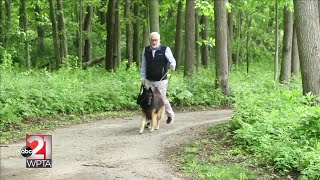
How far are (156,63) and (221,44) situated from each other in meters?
5.30

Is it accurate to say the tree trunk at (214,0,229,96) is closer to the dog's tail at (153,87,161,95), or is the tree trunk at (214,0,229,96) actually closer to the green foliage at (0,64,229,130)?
the green foliage at (0,64,229,130)

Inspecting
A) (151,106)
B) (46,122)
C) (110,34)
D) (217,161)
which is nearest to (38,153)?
(217,161)

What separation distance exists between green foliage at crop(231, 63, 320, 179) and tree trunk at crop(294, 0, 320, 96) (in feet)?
1.73

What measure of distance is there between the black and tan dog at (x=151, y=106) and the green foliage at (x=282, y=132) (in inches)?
68.8

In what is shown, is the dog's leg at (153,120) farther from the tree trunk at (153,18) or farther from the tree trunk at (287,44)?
the tree trunk at (287,44)

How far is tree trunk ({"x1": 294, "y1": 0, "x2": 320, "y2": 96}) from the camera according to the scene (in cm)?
1007

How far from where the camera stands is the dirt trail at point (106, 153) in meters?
6.79

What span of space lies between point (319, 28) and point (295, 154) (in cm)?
458

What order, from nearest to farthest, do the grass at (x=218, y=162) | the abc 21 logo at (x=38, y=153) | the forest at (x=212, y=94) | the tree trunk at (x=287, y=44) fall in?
the grass at (x=218, y=162), the abc 21 logo at (x=38, y=153), the forest at (x=212, y=94), the tree trunk at (x=287, y=44)

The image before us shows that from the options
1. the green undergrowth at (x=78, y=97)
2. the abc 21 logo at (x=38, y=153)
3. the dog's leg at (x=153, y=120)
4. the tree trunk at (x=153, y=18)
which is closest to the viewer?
the abc 21 logo at (x=38, y=153)

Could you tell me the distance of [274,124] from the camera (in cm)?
859

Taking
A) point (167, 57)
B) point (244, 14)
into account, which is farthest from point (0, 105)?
point (244, 14)

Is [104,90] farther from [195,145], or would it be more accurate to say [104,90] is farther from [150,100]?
[195,145]

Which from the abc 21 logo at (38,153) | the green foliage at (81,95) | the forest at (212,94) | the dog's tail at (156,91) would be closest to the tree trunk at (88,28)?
the forest at (212,94)
